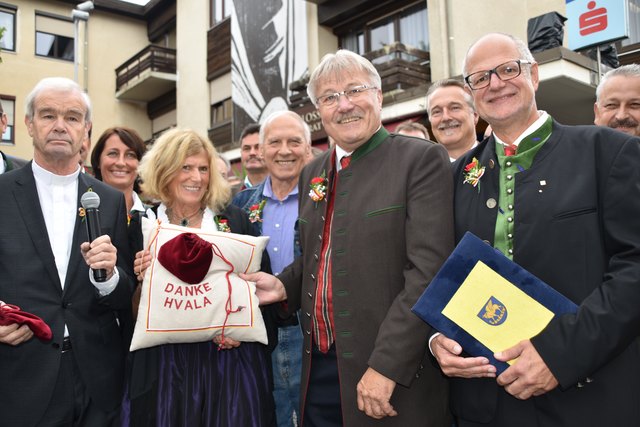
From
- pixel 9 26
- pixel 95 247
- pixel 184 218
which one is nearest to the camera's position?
pixel 95 247

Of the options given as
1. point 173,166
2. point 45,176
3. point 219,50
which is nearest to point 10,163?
point 45,176

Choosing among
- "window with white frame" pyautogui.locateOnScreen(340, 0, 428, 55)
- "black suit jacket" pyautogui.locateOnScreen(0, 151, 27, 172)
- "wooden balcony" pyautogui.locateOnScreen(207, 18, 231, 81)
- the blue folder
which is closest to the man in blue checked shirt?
the blue folder

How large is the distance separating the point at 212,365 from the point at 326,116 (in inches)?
59.2

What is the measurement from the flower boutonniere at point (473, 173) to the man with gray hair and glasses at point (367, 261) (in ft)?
0.30

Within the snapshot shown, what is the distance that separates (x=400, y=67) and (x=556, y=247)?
9.26 meters

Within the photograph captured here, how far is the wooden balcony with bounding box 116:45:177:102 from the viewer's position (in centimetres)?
1880

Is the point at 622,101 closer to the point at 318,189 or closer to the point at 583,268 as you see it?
the point at 583,268

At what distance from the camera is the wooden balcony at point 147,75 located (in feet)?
61.7

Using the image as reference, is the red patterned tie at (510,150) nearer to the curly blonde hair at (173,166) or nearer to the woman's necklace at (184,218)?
the curly blonde hair at (173,166)

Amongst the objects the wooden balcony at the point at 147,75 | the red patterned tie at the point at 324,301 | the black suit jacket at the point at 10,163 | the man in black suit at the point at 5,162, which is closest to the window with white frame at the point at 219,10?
the wooden balcony at the point at 147,75

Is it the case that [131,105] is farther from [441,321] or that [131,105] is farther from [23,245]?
[441,321]

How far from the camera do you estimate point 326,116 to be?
2.75 metres

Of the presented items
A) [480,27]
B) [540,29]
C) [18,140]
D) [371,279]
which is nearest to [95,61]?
[18,140]

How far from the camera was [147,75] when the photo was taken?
18.8 m
